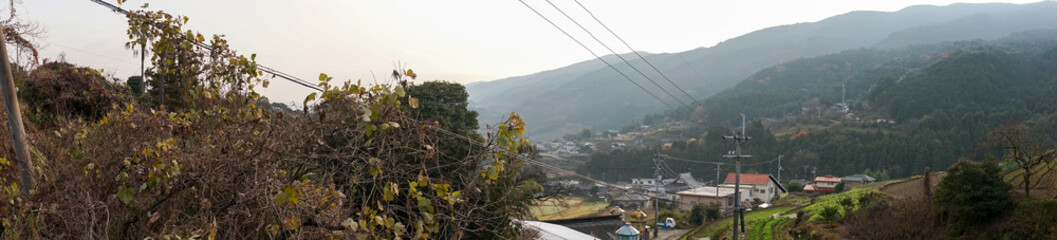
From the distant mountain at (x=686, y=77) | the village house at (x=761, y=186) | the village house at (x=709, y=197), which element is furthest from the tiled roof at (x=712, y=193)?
the distant mountain at (x=686, y=77)

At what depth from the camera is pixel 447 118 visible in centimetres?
1276

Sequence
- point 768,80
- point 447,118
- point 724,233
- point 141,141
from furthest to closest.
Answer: point 768,80 < point 724,233 < point 447,118 < point 141,141

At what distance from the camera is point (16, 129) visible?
3615mm

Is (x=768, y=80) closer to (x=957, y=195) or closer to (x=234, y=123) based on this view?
(x=957, y=195)

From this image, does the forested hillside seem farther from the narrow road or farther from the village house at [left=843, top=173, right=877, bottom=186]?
the narrow road

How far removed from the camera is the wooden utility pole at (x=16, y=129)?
3.57 meters

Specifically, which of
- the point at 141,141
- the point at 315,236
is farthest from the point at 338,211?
the point at 141,141

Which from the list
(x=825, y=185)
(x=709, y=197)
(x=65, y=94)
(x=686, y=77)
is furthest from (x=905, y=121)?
(x=686, y=77)

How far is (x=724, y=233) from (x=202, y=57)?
61.4ft

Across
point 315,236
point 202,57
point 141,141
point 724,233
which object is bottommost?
point 724,233

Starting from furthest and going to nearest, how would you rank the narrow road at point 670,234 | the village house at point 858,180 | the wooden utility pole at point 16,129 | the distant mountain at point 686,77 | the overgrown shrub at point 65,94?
the distant mountain at point 686,77
the village house at point 858,180
the narrow road at point 670,234
the overgrown shrub at point 65,94
the wooden utility pole at point 16,129

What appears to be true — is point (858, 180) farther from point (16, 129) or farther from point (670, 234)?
point (16, 129)

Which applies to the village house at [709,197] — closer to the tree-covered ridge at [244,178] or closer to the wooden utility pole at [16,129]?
the tree-covered ridge at [244,178]

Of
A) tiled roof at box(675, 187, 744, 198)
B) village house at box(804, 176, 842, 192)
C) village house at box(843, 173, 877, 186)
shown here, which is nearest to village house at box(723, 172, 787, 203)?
tiled roof at box(675, 187, 744, 198)
